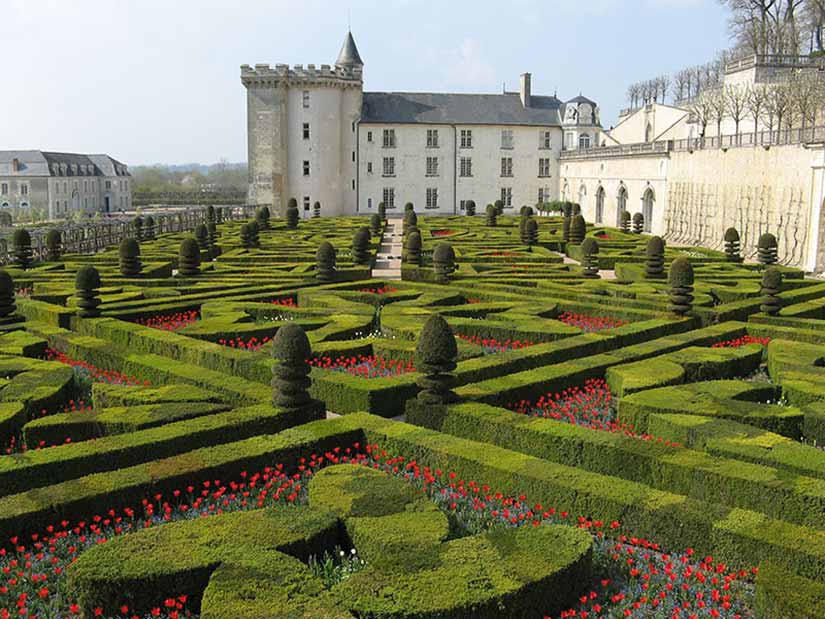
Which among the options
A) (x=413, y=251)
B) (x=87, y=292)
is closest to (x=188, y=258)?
(x=413, y=251)

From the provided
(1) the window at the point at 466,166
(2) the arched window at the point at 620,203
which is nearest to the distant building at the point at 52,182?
(1) the window at the point at 466,166

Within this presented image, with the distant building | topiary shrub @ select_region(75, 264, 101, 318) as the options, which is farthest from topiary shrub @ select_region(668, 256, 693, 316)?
the distant building

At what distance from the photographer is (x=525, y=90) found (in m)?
59.0

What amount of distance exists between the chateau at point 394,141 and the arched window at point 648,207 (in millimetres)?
15839

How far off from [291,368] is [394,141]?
4900 centimetres

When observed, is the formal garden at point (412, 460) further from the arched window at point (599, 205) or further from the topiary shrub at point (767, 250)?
the arched window at point (599, 205)

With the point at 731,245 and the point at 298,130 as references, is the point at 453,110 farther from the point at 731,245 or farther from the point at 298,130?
the point at 731,245

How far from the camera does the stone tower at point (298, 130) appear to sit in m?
52.6

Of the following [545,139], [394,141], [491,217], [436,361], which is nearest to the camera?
Result: [436,361]

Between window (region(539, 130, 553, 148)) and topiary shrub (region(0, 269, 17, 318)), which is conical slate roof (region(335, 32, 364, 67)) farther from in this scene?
topiary shrub (region(0, 269, 17, 318))

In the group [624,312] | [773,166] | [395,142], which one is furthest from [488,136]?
[624,312]

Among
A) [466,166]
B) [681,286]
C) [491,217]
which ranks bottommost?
[681,286]

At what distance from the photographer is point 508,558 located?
6004mm

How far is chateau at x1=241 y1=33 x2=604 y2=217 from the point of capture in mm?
53094
